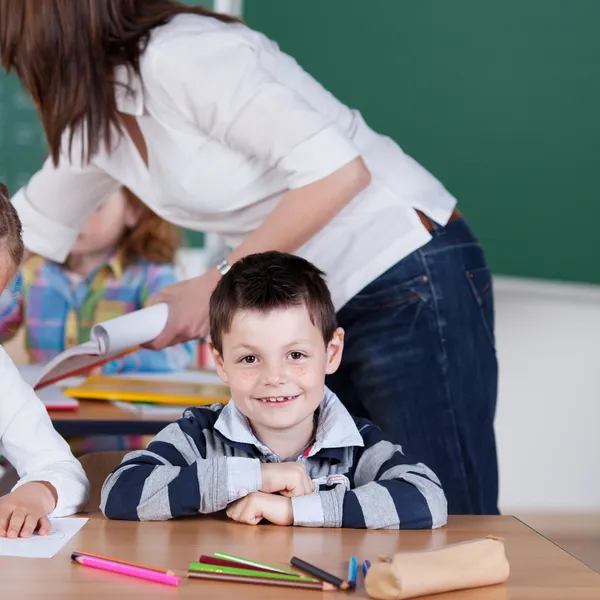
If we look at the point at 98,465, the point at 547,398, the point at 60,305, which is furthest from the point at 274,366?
the point at 547,398

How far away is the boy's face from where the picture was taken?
1.37 m

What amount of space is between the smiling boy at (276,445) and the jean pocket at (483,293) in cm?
37

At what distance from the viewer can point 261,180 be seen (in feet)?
5.76

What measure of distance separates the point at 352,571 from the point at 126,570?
22 cm

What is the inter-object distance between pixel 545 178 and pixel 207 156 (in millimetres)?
1905

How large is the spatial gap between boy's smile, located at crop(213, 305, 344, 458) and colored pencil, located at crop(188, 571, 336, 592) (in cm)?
39

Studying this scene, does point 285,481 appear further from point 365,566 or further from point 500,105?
point 500,105

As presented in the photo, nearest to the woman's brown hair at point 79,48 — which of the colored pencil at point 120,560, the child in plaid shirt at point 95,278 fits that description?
the colored pencil at point 120,560

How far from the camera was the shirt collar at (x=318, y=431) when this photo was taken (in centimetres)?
138

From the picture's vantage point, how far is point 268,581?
3.27 ft

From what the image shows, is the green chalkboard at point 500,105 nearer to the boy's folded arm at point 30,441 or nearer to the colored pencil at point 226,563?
the boy's folded arm at point 30,441

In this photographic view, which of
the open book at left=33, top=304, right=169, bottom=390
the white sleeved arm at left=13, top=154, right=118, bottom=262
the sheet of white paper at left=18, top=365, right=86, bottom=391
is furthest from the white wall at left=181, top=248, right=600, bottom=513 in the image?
the open book at left=33, top=304, right=169, bottom=390

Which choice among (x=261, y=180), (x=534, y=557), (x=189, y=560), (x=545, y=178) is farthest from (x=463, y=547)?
(x=545, y=178)

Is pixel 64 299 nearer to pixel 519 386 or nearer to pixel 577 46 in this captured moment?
pixel 519 386
